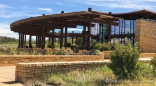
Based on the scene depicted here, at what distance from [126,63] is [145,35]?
1023 inches

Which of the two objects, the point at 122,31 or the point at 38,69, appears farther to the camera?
the point at 122,31

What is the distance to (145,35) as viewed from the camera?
113 ft

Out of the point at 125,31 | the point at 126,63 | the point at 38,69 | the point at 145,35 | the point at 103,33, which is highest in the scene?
the point at 125,31

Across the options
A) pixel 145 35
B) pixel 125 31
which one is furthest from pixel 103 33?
pixel 145 35

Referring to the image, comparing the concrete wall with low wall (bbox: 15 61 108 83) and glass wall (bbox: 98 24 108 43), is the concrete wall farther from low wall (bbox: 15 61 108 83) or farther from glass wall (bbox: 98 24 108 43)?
low wall (bbox: 15 61 108 83)

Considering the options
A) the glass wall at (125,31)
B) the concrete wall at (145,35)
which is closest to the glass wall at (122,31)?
the glass wall at (125,31)

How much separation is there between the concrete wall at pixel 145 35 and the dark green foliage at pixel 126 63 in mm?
24683

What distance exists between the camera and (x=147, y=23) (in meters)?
34.7

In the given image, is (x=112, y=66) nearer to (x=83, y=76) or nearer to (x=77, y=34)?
(x=83, y=76)

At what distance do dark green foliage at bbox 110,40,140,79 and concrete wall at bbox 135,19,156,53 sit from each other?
2468cm

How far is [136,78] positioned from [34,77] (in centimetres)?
377

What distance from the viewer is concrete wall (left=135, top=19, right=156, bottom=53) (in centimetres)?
3388

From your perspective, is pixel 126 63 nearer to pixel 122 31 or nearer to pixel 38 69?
pixel 38 69

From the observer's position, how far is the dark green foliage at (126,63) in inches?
372
